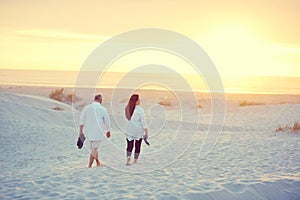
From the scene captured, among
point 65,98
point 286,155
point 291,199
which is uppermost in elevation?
point 65,98

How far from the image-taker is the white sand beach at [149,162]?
8.48 m

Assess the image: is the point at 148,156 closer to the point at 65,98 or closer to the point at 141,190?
the point at 141,190

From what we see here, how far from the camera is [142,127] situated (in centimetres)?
1047

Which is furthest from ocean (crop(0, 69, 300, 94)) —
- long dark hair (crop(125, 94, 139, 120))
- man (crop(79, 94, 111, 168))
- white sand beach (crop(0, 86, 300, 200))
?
man (crop(79, 94, 111, 168))

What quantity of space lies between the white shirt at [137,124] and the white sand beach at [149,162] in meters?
0.85

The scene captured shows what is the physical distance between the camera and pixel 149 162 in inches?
450

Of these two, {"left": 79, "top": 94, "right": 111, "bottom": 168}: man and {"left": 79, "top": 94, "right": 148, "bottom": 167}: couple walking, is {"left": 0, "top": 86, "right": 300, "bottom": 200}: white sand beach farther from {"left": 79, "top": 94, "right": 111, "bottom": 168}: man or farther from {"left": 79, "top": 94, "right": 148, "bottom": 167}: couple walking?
{"left": 79, "top": 94, "right": 111, "bottom": 168}: man

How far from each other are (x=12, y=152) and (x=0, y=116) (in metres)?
4.36

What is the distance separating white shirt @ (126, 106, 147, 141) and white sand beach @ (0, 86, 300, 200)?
0.85 m

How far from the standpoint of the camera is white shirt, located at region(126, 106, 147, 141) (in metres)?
10.4

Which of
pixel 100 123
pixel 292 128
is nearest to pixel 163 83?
pixel 292 128

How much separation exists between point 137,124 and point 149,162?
5.00 ft

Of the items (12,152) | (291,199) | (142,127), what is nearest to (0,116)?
(12,152)

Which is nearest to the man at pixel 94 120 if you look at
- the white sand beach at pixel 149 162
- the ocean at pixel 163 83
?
the white sand beach at pixel 149 162
